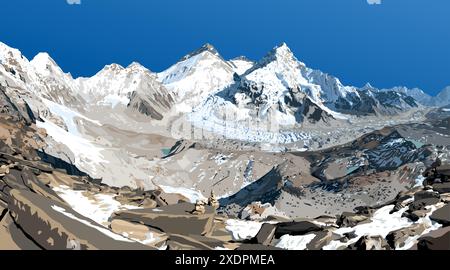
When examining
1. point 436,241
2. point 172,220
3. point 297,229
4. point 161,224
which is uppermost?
point 172,220

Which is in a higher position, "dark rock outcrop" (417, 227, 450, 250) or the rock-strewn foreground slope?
the rock-strewn foreground slope

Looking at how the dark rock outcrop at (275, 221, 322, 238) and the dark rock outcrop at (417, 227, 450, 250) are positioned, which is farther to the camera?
the dark rock outcrop at (275, 221, 322, 238)

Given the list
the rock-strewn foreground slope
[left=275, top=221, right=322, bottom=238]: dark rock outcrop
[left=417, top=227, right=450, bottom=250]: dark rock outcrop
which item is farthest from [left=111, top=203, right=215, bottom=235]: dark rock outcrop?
[left=417, top=227, right=450, bottom=250]: dark rock outcrop

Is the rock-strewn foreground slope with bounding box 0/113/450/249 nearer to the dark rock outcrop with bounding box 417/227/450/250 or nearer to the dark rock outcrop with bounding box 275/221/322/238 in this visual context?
the dark rock outcrop with bounding box 275/221/322/238

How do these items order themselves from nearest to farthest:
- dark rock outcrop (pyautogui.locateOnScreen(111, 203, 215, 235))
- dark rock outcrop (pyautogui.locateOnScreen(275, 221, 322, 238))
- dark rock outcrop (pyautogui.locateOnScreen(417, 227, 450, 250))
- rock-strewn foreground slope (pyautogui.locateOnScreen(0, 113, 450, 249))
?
1. rock-strewn foreground slope (pyautogui.locateOnScreen(0, 113, 450, 249))
2. dark rock outcrop (pyautogui.locateOnScreen(417, 227, 450, 250))
3. dark rock outcrop (pyautogui.locateOnScreen(111, 203, 215, 235))
4. dark rock outcrop (pyautogui.locateOnScreen(275, 221, 322, 238))

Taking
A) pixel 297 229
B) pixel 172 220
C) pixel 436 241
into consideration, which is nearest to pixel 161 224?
pixel 172 220

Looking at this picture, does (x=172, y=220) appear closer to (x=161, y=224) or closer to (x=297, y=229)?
(x=161, y=224)

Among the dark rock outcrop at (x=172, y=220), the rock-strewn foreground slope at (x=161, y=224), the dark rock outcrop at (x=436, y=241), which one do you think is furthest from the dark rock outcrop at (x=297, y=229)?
the dark rock outcrop at (x=436, y=241)

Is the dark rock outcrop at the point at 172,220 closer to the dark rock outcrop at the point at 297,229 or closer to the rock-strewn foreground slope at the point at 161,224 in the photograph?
the rock-strewn foreground slope at the point at 161,224

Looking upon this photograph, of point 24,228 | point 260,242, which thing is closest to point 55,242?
point 24,228
